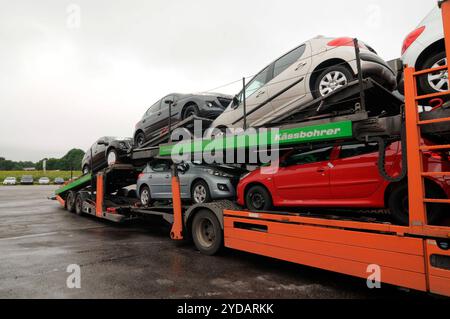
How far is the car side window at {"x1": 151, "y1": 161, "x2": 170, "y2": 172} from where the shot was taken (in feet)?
25.9

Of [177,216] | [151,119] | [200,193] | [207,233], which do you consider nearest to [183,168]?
[200,193]

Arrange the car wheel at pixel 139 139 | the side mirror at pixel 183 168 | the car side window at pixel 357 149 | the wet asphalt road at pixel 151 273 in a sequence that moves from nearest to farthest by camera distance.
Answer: the wet asphalt road at pixel 151 273, the car side window at pixel 357 149, the side mirror at pixel 183 168, the car wheel at pixel 139 139

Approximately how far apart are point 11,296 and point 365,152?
482cm

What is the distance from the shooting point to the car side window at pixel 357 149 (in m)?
4.12

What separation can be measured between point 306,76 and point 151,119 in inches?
192

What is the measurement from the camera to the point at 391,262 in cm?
317

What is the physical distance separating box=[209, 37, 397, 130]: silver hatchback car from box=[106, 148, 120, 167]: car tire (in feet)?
15.0

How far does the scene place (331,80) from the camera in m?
4.44

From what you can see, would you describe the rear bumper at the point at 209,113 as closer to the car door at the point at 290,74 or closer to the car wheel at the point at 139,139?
the car door at the point at 290,74

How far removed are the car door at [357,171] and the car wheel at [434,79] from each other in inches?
29.0

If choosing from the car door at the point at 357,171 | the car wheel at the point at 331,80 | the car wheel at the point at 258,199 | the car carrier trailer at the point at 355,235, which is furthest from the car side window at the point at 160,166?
the car door at the point at 357,171

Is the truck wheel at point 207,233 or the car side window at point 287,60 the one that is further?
the truck wheel at point 207,233
